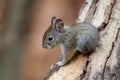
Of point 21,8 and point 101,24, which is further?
point 21,8

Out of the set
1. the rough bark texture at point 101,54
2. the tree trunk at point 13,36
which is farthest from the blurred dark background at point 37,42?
the rough bark texture at point 101,54

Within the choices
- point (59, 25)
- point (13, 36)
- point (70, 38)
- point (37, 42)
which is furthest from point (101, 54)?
point (37, 42)

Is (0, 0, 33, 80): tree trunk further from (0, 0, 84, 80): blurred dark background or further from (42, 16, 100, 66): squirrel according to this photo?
(42, 16, 100, 66): squirrel

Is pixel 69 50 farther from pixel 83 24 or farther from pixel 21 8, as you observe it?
pixel 21 8

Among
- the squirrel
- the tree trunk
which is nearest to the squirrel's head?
the squirrel

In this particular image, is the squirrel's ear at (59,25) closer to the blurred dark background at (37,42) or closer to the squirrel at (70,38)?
the squirrel at (70,38)

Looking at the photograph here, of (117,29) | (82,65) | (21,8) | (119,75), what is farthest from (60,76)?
(21,8)
